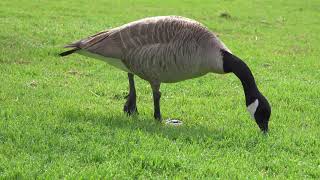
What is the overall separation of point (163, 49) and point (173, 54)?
16 cm

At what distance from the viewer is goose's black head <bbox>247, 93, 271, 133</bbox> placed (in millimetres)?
7324

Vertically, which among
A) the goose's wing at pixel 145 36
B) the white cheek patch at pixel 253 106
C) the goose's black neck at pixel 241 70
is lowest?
the white cheek patch at pixel 253 106

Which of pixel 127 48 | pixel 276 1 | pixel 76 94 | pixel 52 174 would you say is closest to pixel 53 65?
pixel 76 94

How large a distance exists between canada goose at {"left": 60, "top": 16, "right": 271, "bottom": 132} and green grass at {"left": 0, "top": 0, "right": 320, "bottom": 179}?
0.62 metres

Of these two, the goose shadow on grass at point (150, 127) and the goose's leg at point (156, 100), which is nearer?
the goose shadow on grass at point (150, 127)

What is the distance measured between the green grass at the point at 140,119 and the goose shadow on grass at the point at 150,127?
0.02 m

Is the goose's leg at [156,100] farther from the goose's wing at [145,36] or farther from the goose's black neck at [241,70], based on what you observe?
the goose's black neck at [241,70]

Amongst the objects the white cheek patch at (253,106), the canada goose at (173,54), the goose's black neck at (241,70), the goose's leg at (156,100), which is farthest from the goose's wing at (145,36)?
the white cheek patch at (253,106)

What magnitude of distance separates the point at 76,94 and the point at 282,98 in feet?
12.7

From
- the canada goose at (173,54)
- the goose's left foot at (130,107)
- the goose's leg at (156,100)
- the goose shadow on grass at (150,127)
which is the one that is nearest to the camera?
the goose shadow on grass at (150,127)

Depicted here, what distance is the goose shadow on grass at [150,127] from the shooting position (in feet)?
23.2

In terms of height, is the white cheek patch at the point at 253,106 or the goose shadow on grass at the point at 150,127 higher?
the white cheek patch at the point at 253,106

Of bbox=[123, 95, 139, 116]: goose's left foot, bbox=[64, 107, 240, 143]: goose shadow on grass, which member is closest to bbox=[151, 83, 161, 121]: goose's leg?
bbox=[64, 107, 240, 143]: goose shadow on grass

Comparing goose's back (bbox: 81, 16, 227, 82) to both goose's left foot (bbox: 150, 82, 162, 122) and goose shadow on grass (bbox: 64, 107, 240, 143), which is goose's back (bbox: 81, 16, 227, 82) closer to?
goose's left foot (bbox: 150, 82, 162, 122)
